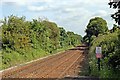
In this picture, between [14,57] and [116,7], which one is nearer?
[116,7]

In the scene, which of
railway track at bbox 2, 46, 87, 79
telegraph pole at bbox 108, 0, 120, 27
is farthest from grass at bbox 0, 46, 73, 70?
telegraph pole at bbox 108, 0, 120, 27

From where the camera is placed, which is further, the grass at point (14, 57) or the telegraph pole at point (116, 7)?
the grass at point (14, 57)

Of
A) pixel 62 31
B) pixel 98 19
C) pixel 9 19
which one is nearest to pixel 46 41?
pixel 9 19

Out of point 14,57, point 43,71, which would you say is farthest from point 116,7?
point 14,57

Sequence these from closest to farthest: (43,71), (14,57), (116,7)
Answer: (116,7)
(43,71)
(14,57)

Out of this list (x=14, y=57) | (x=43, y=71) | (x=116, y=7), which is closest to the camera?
(x=116, y=7)

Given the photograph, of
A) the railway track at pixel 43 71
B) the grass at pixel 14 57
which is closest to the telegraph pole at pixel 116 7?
the railway track at pixel 43 71

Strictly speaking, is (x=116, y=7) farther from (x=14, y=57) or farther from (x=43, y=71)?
(x=14, y=57)

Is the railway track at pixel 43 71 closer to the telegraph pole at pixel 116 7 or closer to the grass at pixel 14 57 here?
the grass at pixel 14 57

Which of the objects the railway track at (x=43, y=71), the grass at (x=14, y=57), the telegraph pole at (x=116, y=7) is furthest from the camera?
the grass at (x=14, y=57)

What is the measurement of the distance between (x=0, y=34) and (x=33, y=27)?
60.6ft

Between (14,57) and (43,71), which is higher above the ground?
(14,57)

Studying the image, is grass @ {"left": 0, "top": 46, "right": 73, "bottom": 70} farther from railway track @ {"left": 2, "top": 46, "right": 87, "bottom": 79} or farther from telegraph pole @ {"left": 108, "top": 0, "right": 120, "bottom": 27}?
telegraph pole @ {"left": 108, "top": 0, "right": 120, "bottom": 27}

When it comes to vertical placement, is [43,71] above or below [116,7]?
below
